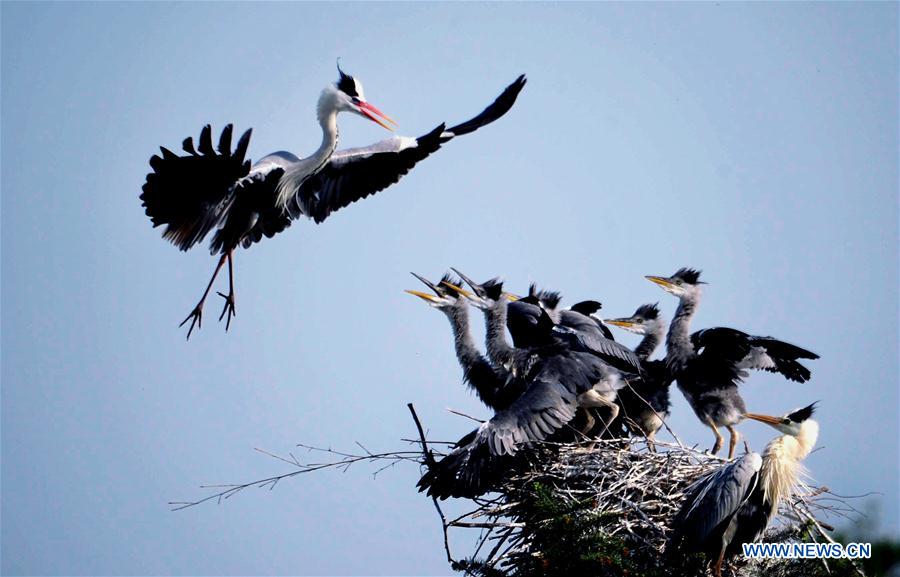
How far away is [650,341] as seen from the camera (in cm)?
1121

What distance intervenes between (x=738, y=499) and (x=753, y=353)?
1837mm

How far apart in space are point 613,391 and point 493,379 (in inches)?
46.4

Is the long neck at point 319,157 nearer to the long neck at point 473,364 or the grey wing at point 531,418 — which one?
the long neck at point 473,364

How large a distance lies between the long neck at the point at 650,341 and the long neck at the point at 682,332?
0.52m

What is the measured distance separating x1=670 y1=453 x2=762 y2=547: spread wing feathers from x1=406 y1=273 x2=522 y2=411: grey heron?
2.32 metres

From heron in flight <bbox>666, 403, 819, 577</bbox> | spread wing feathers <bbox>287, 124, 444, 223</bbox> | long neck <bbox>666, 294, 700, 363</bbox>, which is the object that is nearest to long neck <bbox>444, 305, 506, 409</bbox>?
spread wing feathers <bbox>287, 124, 444, 223</bbox>

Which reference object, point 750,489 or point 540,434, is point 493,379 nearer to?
point 540,434

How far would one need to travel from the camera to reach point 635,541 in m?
8.54

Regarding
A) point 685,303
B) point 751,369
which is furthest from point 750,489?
point 685,303

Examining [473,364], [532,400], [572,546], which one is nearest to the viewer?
[572,546]

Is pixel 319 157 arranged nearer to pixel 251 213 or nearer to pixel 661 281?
pixel 251 213

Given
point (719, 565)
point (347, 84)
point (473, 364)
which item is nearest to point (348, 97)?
point (347, 84)

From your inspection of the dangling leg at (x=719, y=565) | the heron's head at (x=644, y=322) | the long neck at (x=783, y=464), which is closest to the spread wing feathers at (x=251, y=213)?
the heron's head at (x=644, y=322)

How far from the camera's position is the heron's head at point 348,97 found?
35.2ft
